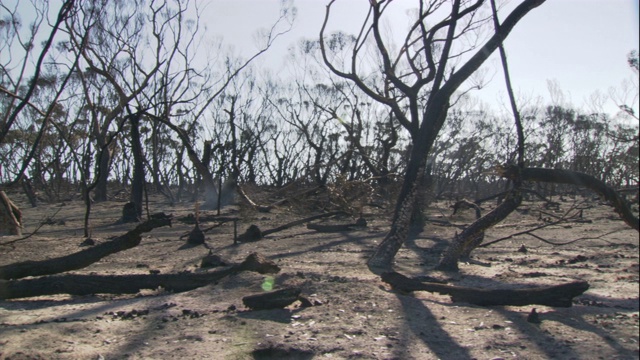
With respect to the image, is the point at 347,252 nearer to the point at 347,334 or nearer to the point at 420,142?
the point at 420,142

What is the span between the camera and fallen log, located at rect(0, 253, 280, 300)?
466 cm

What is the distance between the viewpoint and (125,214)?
12.1 m

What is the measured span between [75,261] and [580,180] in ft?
14.0

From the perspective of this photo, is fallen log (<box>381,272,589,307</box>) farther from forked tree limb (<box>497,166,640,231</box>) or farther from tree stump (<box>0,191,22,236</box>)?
tree stump (<box>0,191,22,236</box>)

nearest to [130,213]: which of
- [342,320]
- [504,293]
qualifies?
[342,320]

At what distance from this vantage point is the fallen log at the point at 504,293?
3.99 metres

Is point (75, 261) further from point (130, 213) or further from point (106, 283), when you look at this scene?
point (130, 213)

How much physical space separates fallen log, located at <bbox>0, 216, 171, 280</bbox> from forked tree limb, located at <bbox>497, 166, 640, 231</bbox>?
3122 mm

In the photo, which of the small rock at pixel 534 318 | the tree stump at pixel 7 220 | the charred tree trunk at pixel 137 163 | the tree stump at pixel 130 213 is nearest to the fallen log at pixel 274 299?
the small rock at pixel 534 318

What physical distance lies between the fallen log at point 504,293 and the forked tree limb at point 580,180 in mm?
574

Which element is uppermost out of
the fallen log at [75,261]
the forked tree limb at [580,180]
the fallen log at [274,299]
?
the forked tree limb at [580,180]

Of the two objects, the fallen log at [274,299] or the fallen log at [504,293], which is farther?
the fallen log at [274,299]

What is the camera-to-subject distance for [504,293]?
4.24 meters

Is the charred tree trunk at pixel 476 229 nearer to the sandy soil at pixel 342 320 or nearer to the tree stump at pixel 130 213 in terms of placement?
the sandy soil at pixel 342 320
